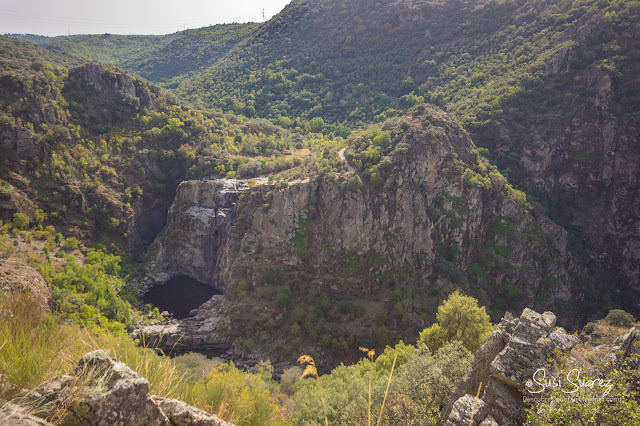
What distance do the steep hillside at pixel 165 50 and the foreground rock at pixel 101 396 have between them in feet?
320

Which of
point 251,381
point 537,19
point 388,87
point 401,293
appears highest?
point 537,19

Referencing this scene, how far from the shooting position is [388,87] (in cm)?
7088

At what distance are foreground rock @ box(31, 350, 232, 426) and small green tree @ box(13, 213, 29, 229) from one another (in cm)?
4202

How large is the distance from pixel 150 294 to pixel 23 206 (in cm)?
1698

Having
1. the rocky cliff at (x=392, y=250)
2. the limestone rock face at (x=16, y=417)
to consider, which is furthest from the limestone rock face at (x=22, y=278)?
the limestone rock face at (x=16, y=417)

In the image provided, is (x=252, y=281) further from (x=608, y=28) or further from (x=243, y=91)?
(x=608, y=28)

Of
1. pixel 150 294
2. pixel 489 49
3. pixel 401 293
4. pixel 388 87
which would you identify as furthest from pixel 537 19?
pixel 150 294

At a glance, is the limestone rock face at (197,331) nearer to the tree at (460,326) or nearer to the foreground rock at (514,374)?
the tree at (460,326)

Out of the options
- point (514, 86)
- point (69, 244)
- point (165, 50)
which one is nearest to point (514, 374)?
point (69, 244)

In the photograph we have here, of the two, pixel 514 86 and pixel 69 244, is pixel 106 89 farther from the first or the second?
pixel 514 86

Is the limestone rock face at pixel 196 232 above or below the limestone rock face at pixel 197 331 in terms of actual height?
above

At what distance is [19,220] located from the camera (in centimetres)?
3531

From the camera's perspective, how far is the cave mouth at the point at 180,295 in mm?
41219

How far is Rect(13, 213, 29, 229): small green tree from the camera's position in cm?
3527
